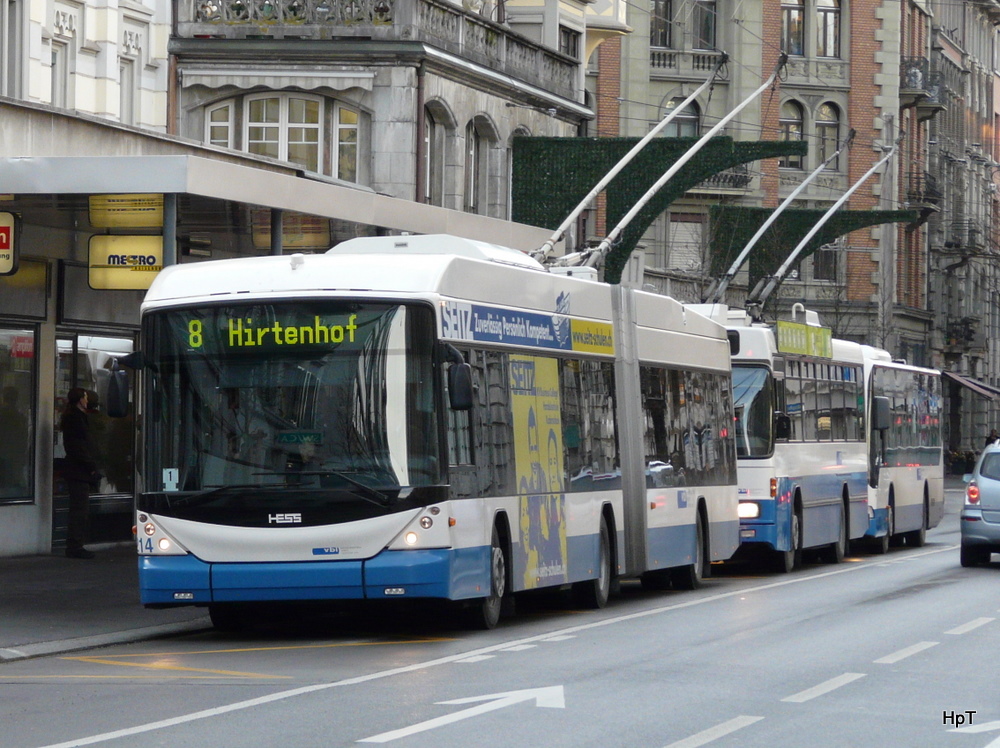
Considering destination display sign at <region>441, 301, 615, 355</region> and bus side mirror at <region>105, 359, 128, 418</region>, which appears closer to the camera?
bus side mirror at <region>105, 359, 128, 418</region>

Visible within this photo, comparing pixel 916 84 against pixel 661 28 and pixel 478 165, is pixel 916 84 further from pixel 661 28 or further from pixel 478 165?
pixel 478 165

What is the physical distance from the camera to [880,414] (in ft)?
93.9

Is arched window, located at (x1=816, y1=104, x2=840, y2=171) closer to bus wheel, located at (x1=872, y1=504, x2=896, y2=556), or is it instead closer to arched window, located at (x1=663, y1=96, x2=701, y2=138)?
arched window, located at (x1=663, y1=96, x2=701, y2=138)

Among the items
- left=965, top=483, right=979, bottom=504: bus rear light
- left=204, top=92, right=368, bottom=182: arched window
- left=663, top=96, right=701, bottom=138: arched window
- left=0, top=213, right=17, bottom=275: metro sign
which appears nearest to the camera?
left=0, top=213, right=17, bottom=275: metro sign

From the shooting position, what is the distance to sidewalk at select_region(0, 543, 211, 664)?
1484 cm

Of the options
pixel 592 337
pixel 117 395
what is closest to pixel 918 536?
pixel 592 337

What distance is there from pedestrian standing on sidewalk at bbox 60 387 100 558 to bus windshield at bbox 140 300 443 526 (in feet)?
24.9

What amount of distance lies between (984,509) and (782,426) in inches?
103

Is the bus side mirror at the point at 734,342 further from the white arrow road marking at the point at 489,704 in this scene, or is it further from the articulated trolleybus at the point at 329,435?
the white arrow road marking at the point at 489,704

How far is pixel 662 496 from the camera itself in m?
20.0

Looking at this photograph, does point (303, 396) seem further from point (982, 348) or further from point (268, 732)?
point (982, 348)

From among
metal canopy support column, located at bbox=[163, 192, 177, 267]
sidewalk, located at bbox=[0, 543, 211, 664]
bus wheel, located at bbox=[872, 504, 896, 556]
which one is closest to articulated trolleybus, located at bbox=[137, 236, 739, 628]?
sidewalk, located at bbox=[0, 543, 211, 664]

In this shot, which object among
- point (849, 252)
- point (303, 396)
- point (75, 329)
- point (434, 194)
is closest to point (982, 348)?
point (849, 252)

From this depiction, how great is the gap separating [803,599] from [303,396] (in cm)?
698
